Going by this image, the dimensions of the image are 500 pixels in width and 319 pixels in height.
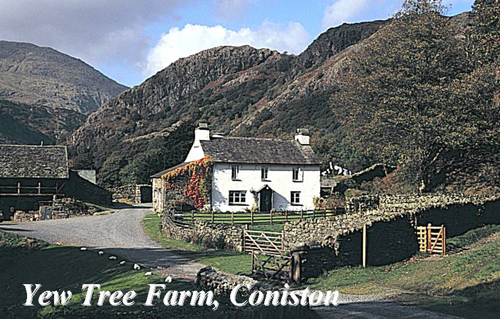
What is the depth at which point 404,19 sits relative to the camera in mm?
43906

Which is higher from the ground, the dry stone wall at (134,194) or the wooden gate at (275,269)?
the dry stone wall at (134,194)

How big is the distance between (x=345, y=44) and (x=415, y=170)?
126m

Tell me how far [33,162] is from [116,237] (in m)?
20.5

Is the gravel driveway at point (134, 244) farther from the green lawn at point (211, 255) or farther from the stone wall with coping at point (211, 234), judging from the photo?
the stone wall with coping at point (211, 234)

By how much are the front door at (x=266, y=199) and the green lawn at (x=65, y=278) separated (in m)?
22.5

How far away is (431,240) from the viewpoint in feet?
95.1

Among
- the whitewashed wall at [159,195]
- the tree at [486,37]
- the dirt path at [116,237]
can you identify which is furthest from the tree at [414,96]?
the dirt path at [116,237]

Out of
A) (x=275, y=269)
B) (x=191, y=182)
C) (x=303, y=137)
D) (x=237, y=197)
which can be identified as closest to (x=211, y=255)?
(x=275, y=269)

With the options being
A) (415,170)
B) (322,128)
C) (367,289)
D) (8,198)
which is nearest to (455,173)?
(415,170)

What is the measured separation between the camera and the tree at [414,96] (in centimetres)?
3888

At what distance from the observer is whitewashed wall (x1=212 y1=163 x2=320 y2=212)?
159ft

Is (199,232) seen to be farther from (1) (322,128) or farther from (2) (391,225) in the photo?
(1) (322,128)

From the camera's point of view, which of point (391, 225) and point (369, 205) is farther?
point (369, 205)

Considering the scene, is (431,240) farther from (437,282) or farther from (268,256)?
(268,256)
